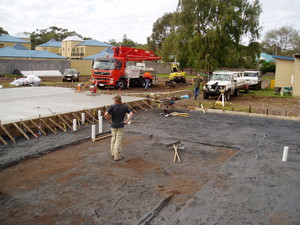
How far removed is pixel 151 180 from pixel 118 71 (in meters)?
18.8

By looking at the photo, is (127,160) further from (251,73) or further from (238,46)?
(251,73)

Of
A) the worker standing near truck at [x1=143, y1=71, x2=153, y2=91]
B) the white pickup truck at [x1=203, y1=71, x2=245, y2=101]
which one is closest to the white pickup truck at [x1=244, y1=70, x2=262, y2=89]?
the white pickup truck at [x1=203, y1=71, x2=245, y2=101]

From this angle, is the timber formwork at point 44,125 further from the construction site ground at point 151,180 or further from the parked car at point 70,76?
the parked car at point 70,76

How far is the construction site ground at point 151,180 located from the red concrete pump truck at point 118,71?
13174mm

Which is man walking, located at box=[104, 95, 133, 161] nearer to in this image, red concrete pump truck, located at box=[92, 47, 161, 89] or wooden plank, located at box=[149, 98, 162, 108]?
wooden plank, located at box=[149, 98, 162, 108]

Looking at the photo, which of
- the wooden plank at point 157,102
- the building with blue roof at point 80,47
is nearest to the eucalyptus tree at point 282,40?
the building with blue roof at point 80,47

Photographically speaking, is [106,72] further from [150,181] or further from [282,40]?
[282,40]

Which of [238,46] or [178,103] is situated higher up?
[238,46]

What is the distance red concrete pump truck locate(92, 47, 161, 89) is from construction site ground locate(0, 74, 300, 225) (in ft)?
43.2

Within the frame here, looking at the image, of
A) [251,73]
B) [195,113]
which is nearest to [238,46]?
[251,73]

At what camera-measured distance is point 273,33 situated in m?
72.8

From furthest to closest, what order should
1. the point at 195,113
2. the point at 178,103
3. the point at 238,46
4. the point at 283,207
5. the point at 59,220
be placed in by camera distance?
the point at 238,46, the point at 178,103, the point at 195,113, the point at 283,207, the point at 59,220

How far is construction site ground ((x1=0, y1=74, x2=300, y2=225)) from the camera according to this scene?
17.3 feet

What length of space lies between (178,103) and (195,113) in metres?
3.07
